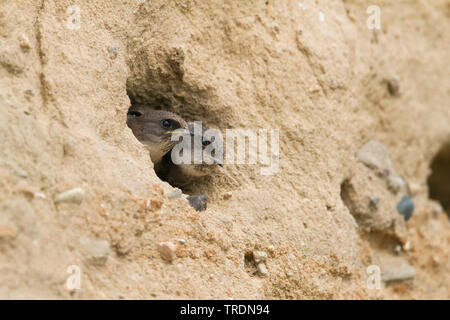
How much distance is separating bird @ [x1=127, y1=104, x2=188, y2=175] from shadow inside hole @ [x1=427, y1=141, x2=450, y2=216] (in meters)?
2.71

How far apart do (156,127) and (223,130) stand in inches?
14.3

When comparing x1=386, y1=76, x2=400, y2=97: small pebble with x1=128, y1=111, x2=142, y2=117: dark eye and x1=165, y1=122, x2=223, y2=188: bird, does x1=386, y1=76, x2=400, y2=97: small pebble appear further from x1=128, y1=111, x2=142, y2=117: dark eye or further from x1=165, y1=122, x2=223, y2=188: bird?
x1=128, y1=111, x2=142, y2=117: dark eye

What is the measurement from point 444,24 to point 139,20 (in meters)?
2.73

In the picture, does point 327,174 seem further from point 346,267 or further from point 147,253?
point 147,253

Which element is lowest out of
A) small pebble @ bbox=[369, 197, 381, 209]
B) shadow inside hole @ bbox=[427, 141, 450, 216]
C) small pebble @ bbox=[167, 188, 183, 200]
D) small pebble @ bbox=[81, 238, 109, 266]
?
small pebble @ bbox=[81, 238, 109, 266]

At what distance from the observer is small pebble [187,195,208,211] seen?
3168 millimetres

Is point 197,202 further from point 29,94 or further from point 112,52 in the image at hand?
point 29,94

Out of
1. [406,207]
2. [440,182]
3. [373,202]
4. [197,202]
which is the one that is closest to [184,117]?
[197,202]

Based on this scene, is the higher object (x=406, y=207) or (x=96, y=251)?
(x=406, y=207)

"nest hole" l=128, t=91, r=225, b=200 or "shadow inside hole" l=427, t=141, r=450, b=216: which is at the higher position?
"shadow inside hole" l=427, t=141, r=450, b=216

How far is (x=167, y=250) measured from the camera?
9.35ft

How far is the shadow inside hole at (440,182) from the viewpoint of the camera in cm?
550

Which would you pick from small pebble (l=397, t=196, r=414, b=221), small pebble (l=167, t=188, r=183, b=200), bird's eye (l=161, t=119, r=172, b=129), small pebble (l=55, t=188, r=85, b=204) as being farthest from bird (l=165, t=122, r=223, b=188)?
small pebble (l=397, t=196, r=414, b=221)

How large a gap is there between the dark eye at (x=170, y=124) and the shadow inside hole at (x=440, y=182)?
272 centimetres
